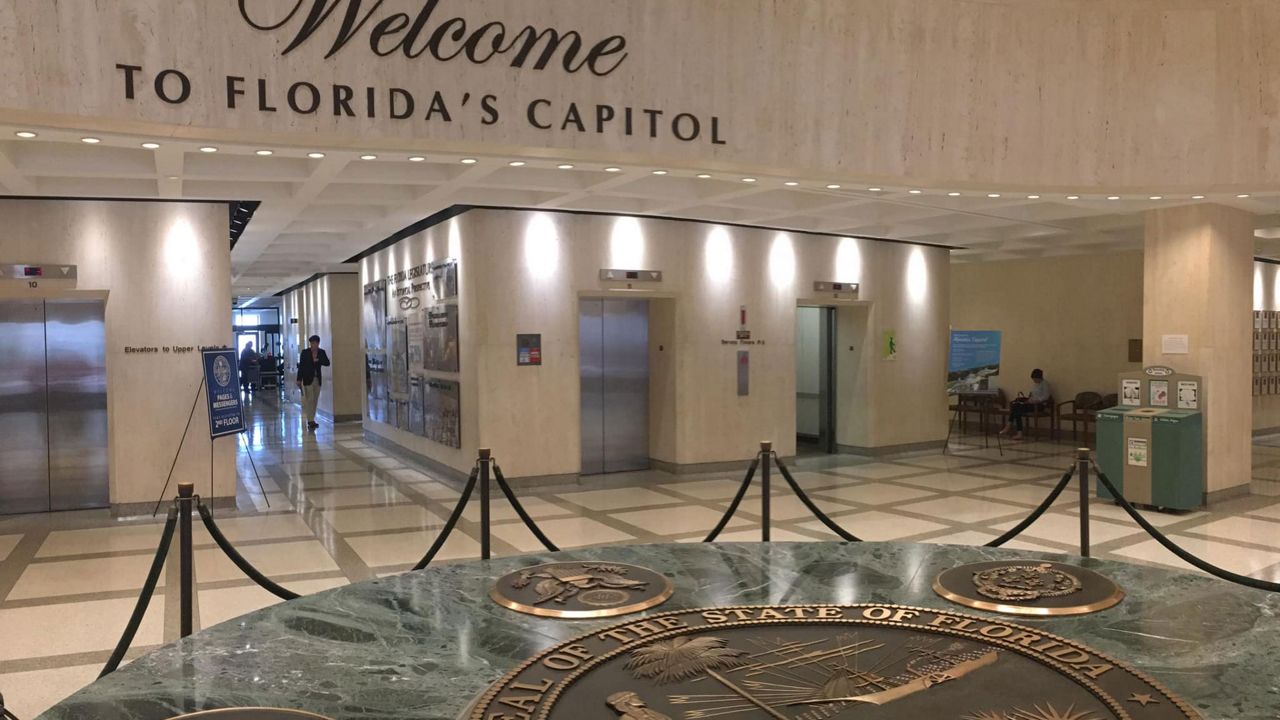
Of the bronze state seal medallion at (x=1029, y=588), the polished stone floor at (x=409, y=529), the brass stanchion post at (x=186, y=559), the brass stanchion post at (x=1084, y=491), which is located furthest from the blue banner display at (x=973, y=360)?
the brass stanchion post at (x=186, y=559)

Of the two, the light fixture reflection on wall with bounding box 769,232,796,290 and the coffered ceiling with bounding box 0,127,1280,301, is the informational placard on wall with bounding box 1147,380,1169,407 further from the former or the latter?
the light fixture reflection on wall with bounding box 769,232,796,290

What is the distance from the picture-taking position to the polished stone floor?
229 inches

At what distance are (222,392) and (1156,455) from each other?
31.0 ft

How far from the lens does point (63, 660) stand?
504 cm

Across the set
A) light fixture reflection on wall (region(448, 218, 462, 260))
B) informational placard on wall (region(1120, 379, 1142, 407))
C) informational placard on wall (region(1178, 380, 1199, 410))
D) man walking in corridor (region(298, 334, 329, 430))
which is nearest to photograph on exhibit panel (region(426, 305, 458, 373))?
light fixture reflection on wall (region(448, 218, 462, 260))

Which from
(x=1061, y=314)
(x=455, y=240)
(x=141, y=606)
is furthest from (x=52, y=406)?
(x=1061, y=314)

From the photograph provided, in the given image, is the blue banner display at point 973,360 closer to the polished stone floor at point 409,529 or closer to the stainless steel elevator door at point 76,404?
the polished stone floor at point 409,529

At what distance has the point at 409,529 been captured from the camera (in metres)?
8.50

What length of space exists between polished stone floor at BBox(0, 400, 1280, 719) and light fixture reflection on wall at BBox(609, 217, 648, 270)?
2702mm

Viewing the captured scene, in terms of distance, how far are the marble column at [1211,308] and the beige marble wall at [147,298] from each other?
9.79m

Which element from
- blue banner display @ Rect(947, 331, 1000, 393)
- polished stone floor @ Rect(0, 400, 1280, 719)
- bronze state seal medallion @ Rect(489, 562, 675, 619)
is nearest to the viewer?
bronze state seal medallion @ Rect(489, 562, 675, 619)

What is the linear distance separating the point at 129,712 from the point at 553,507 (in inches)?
271

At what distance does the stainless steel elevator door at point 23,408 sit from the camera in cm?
949

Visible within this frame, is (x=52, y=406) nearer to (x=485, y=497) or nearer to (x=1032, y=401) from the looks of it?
(x=485, y=497)
